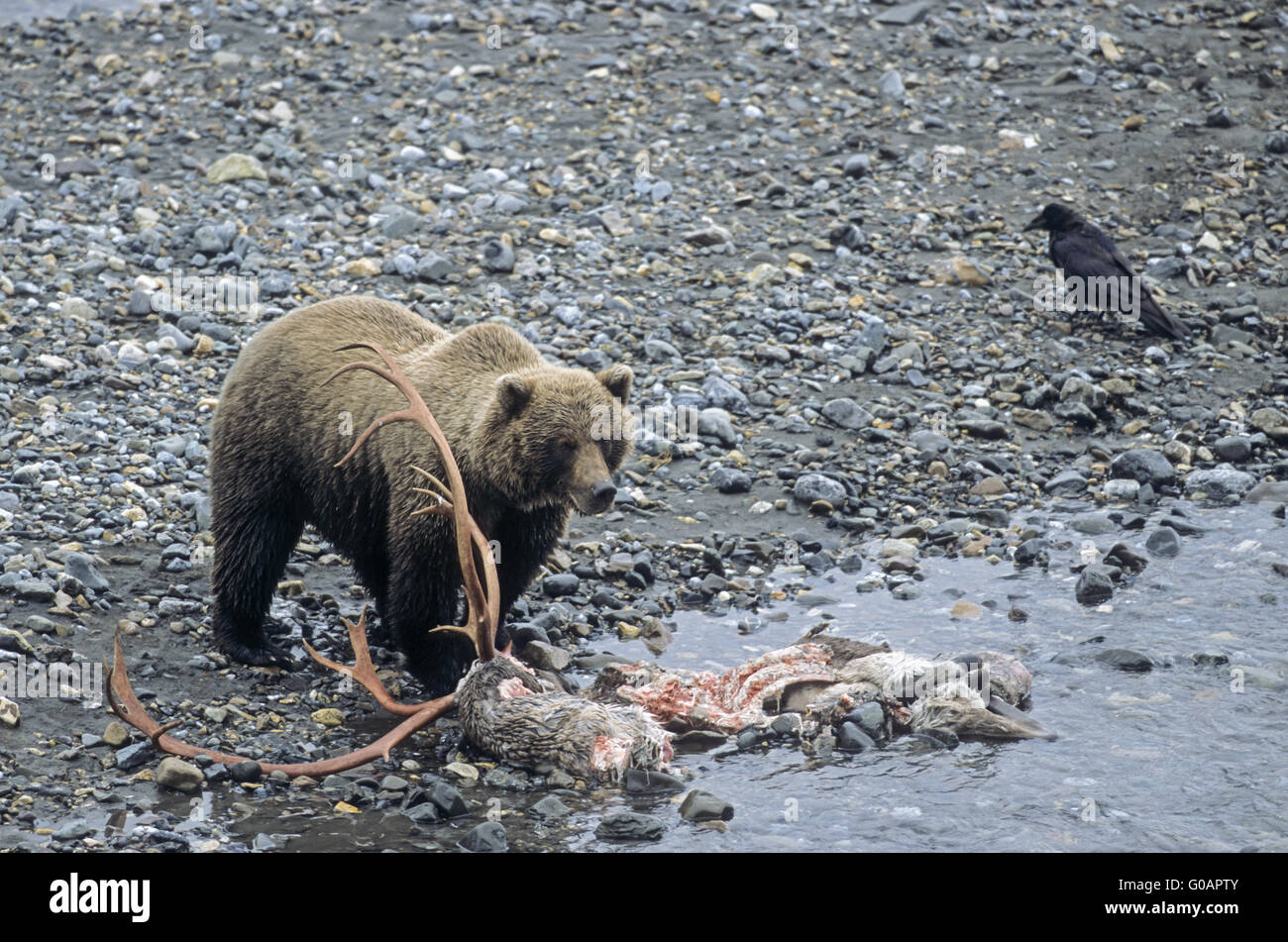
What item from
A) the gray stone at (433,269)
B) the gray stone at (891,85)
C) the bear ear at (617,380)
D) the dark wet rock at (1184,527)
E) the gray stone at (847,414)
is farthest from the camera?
the gray stone at (891,85)

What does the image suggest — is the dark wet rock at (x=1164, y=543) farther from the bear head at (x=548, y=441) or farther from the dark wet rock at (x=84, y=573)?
the dark wet rock at (x=84, y=573)

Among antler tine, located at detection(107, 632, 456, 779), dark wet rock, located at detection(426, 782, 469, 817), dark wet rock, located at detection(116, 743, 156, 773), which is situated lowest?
dark wet rock, located at detection(426, 782, 469, 817)

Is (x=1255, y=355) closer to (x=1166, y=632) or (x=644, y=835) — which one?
(x=1166, y=632)

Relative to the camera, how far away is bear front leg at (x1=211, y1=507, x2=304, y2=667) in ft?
21.7

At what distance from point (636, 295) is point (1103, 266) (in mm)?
3304

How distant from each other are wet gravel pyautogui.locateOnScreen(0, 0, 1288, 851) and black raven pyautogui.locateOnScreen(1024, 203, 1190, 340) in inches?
8.3

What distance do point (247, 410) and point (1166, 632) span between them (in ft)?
15.0

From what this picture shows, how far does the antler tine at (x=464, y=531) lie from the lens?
5.86 m

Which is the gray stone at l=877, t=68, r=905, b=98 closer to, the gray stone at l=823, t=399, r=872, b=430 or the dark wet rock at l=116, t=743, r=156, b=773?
the gray stone at l=823, t=399, r=872, b=430

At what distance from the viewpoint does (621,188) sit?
38.0 ft

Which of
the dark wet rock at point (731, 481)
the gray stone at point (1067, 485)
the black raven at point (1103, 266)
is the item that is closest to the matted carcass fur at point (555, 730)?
the dark wet rock at point (731, 481)

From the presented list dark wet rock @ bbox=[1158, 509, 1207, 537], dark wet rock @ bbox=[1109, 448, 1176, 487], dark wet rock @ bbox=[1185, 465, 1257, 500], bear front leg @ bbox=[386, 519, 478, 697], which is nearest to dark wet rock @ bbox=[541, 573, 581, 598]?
bear front leg @ bbox=[386, 519, 478, 697]

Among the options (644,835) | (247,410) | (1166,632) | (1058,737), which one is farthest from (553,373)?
(1166,632)

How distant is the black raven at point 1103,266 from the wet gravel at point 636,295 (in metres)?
0.21
